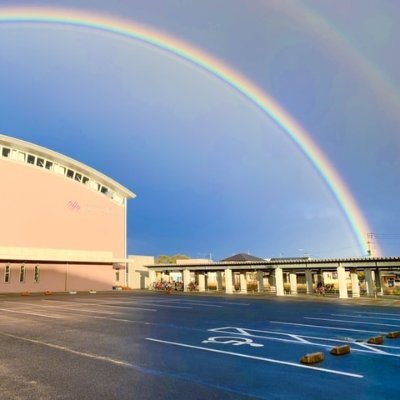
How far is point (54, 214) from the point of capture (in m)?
45.7

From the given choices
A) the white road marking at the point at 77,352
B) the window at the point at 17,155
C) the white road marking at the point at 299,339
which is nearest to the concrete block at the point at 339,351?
the white road marking at the point at 299,339

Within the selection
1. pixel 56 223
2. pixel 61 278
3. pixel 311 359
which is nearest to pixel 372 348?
pixel 311 359

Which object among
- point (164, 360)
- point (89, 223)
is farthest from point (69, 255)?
point (164, 360)

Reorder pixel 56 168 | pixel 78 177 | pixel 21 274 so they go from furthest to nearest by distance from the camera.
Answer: pixel 78 177 → pixel 56 168 → pixel 21 274

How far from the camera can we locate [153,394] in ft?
18.7

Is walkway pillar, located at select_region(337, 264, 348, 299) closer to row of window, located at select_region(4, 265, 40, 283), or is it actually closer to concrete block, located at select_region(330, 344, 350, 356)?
concrete block, located at select_region(330, 344, 350, 356)

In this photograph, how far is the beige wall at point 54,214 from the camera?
42.0 metres

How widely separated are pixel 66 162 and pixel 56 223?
749 cm

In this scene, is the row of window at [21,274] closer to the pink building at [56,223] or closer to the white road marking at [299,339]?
A: the pink building at [56,223]

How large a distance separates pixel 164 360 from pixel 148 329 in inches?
194

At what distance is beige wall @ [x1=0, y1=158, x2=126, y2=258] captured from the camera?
138ft

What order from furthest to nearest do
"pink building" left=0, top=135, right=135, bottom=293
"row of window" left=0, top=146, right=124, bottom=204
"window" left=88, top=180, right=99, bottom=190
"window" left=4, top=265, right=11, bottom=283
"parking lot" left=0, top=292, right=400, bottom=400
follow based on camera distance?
1. "window" left=88, top=180, right=99, bottom=190
2. "row of window" left=0, top=146, right=124, bottom=204
3. "pink building" left=0, top=135, right=135, bottom=293
4. "window" left=4, top=265, right=11, bottom=283
5. "parking lot" left=0, top=292, right=400, bottom=400

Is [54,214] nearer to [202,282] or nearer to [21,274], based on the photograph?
[21,274]

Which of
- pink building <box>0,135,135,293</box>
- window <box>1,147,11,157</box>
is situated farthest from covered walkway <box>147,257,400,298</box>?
window <box>1,147,11,157</box>
